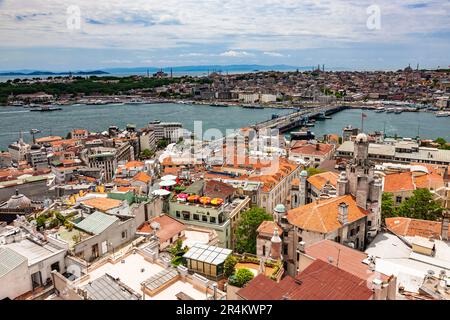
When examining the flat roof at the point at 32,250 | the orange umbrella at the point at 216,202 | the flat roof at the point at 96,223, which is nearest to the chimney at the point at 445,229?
the orange umbrella at the point at 216,202

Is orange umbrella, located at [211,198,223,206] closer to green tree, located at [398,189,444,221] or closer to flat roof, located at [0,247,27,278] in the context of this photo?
green tree, located at [398,189,444,221]

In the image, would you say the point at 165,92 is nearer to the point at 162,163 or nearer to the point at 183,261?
the point at 162,163

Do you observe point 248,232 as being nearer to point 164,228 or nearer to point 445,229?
point 164,228

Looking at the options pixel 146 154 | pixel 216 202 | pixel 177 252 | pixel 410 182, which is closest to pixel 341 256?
pixel 177 252

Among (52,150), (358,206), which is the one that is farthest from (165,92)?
(358,206)

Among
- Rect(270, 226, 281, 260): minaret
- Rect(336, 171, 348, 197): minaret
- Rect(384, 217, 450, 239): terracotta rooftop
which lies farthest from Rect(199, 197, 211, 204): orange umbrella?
Rect(384, 217, 450, 239): terracotta rooftop

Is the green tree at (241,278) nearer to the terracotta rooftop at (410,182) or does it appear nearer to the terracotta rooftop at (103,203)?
the terracotta rooftop at (103,203)
